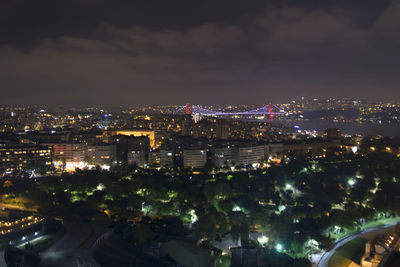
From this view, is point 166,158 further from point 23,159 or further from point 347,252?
point 347,252

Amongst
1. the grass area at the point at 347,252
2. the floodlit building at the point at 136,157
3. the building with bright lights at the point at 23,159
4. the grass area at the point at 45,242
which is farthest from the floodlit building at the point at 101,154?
the grass area at the point at 347,252

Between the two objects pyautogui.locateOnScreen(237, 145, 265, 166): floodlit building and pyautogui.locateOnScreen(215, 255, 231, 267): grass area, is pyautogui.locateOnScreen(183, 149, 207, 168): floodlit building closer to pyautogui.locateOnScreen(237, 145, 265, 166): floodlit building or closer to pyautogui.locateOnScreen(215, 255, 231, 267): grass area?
pyautogui.locateOnScreen(237, 145, 265, 166): floodlit building

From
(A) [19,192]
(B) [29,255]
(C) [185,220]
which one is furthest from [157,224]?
(A) [19,192]

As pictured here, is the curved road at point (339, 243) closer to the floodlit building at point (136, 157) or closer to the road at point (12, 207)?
the road at point (12, 207)

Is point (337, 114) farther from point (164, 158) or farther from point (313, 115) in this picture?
point (164, 158)

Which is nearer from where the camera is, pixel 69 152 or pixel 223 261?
pixel 223 261

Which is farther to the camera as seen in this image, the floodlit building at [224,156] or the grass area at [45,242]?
the floodlit building at [224,156]

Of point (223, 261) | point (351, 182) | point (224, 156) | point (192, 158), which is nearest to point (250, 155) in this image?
point (224, 156)

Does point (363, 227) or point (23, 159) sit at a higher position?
point (23, 159)
